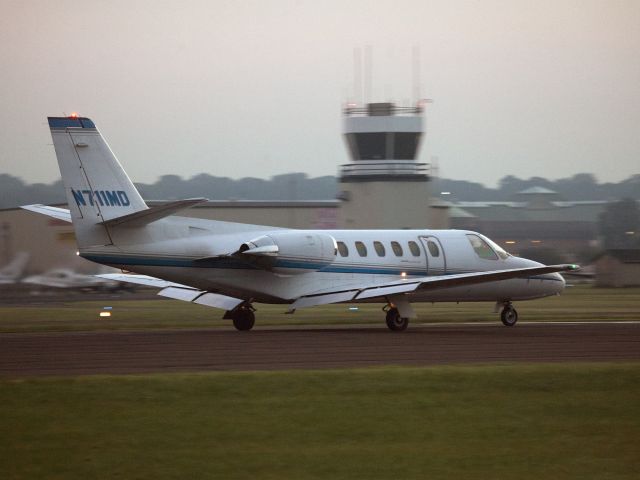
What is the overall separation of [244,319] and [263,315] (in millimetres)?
8421

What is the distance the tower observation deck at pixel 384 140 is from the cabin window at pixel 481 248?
45611mm

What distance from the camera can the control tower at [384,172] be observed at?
81375 millimetres

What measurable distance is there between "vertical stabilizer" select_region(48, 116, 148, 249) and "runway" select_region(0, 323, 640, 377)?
3.14 m

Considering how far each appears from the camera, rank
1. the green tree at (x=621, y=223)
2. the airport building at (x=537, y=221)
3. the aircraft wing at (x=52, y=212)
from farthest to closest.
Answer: the green tree at (x=621, y=223) → the airport building at (x=537, y=221) → the aircraft wing at (x=52, y=212)

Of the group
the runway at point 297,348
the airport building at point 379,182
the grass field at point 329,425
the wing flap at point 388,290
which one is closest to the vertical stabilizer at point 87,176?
the runway at point 297,348

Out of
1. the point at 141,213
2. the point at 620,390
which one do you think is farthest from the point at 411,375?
the point at 141,213

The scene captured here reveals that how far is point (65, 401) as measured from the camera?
16.8 meters

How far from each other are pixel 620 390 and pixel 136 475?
Result: 31.5ft

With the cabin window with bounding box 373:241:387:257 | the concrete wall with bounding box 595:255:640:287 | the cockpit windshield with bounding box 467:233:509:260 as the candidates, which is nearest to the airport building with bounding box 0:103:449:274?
the concrete wall with bounding box 595:255:640:287

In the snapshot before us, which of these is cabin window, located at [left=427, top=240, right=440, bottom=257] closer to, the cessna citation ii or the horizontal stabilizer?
the cessna citation ii

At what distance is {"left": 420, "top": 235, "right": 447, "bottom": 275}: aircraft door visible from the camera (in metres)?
34.8

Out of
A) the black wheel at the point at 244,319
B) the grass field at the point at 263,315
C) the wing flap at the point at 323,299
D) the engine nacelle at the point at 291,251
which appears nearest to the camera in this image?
the engine nacelle at the point at 291,251

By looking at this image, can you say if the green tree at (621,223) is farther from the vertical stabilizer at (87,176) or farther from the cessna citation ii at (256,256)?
the vertical stabilizer at (87,176)

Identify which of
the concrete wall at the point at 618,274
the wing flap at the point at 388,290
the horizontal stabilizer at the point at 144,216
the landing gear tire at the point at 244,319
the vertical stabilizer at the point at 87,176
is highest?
the vertical stabilizer at the point at 87,176
